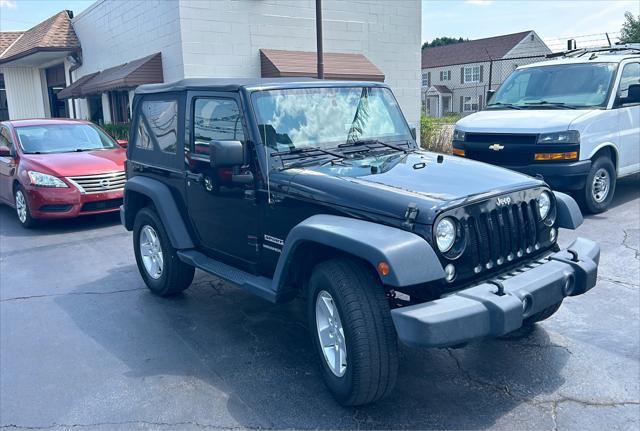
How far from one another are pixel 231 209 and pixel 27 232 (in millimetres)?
5492

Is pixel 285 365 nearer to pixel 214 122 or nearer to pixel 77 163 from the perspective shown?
pixel 214 122

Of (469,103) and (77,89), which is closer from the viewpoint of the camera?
(77,89)

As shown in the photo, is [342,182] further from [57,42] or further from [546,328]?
[57,42]

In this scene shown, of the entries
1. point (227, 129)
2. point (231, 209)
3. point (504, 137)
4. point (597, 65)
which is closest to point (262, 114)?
point (227, 129)

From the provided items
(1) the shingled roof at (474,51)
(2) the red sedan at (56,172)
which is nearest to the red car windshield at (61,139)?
(2) the red sedan at (56,172)

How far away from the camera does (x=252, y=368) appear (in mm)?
4043

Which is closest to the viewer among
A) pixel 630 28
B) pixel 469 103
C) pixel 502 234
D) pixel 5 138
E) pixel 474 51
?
pixel 502 234

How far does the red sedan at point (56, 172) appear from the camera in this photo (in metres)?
8.36

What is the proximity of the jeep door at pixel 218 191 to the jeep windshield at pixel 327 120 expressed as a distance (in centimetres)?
22

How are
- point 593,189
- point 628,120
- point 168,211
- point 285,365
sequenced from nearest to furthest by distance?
point 285,365 < point 168,211 < point 593,189 < point 628,120

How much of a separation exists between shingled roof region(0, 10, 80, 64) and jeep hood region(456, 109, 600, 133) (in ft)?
56.2

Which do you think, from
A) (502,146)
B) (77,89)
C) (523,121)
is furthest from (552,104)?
(77,89)

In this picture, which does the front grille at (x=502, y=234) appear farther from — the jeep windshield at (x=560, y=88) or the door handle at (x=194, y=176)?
the jeep windshield at (x=560, y=88)

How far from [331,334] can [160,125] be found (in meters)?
2.77
